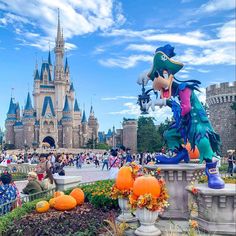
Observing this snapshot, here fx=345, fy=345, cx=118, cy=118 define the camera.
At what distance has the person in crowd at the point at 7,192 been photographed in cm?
729

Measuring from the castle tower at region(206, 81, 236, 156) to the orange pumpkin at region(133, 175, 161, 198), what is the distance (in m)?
37.7

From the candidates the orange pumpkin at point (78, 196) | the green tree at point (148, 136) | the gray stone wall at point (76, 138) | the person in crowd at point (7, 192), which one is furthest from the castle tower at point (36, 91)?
the person in crowd at point (7, 192)

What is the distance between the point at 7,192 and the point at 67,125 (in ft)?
249

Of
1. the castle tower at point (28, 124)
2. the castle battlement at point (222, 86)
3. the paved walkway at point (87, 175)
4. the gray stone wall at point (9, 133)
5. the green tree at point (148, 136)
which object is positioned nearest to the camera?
the paved walkway at point (87, 175)

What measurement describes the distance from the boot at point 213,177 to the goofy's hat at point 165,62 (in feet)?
6.27

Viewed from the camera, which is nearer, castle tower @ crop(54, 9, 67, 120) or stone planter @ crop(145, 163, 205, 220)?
stone planter @ crop(145, 163, 205, 220)

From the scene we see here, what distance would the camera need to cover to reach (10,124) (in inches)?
3388

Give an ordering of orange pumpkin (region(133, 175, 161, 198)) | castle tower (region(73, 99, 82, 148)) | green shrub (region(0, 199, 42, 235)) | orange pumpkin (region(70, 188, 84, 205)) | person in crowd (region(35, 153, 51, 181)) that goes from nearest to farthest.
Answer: orange pumpkin (region(133, 175, 161, 198))
green shrub (region(0, 199, 42, 235))
orange pumpkin (region(70, 188, 84, 205))
person in crowd (region(35, 153, 51, 181))
castle tower (region(73, 99, 82, 148))

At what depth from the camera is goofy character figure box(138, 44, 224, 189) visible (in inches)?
233

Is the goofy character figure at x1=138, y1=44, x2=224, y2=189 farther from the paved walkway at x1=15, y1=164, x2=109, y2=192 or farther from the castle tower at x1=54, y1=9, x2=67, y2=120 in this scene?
the castle tower at x1=54, y1=9, x2=67, y2=120

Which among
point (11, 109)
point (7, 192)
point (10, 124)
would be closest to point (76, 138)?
point (10, 124)

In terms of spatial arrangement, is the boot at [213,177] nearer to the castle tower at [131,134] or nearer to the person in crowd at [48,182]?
the person in crowd at [48,182]

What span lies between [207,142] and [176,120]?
918 millimetres

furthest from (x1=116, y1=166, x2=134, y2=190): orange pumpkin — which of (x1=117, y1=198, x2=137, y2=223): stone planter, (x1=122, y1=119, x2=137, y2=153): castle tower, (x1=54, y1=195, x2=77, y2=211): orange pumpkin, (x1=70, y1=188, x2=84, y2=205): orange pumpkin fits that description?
(x1=122, y1=119, x2=137, y2=153): castle tower
